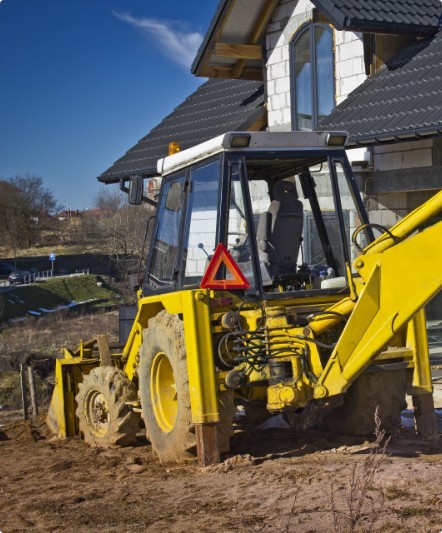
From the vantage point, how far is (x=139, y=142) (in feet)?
60.3

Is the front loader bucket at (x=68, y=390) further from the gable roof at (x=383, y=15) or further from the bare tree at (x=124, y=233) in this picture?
the bare tree at (x=124, y=233)

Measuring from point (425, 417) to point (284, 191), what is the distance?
223 centimetres

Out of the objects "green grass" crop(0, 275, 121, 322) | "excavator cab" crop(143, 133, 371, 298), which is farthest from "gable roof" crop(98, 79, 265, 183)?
"green grass" crop(0, 275, 121, 322)

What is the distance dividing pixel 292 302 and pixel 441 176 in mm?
6055

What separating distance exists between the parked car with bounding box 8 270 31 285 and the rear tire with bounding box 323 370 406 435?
37702 mm

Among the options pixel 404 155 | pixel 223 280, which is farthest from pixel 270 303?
A: pixel 404 155

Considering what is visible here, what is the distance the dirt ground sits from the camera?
529 centimetres

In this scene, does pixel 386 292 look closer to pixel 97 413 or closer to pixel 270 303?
pixel 270 303

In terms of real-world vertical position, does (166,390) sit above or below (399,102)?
below

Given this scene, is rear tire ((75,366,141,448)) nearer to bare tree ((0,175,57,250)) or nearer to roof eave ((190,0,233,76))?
roof eave ((190,0,233,76))

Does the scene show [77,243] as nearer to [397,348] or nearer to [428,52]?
[428,52]

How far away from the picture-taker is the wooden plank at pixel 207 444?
701 cm

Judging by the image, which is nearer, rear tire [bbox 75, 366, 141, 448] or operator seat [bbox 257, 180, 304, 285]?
operator seat [bbox 257, 180, 304, 285]

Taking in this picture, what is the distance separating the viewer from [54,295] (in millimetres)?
40906
